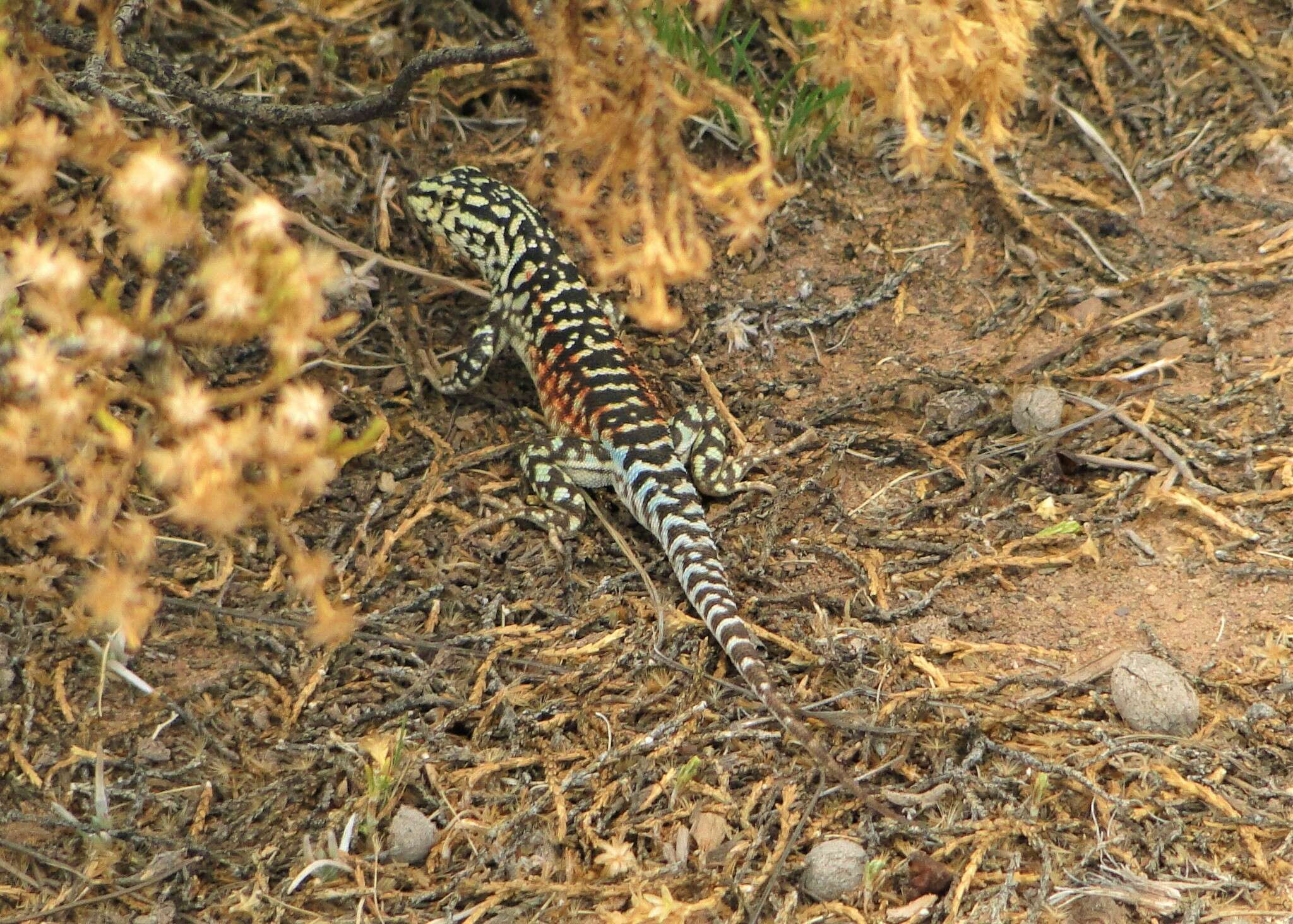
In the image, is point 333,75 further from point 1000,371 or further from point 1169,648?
point 1169,648

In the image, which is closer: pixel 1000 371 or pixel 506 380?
pixel 1000 371

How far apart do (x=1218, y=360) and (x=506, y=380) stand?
303 centimetres

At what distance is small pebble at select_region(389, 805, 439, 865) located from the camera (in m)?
3.39

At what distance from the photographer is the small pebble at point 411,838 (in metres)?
3.39

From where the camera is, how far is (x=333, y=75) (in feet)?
17.0

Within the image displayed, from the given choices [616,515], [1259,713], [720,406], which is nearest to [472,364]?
[616,515]

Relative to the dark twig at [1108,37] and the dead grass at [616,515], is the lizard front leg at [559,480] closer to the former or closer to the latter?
the dead grass at [616,515]

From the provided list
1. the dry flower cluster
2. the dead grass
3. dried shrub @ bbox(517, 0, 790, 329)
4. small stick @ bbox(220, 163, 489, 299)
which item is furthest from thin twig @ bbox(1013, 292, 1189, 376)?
the dry flower cluster

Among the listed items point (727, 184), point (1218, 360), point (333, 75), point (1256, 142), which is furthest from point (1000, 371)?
point (333, 75)

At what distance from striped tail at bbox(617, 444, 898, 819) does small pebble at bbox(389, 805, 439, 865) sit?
109 cm

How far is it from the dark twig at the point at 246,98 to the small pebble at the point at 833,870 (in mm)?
2903

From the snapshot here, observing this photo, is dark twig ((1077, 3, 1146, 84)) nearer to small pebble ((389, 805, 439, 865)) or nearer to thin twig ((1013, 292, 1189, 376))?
thin twig ((1013, 292, 1189, 376))

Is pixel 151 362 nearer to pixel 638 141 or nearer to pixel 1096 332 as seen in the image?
pixel 638 141

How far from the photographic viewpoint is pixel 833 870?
128 inches
